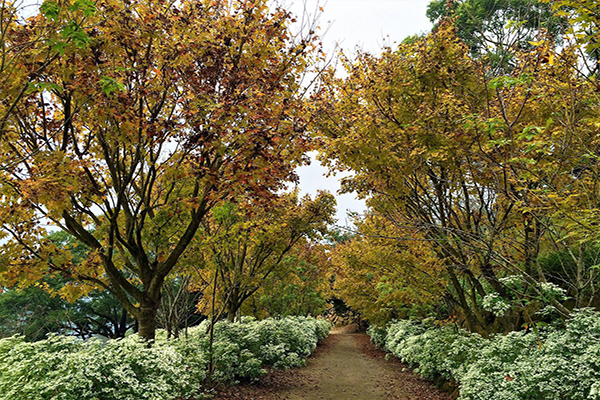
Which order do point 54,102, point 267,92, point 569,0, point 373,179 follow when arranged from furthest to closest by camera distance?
point 373,179, point 54,102, point 267,92, point 569,0

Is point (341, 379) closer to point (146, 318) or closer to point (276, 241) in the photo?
point (276, 241)

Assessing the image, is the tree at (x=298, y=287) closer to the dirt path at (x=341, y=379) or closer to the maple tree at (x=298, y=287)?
the maple tree at (x=298, y=287)

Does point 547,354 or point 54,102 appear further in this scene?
point 54,102

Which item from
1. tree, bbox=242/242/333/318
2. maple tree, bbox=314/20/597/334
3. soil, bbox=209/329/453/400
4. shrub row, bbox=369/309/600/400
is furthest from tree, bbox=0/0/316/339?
tree, bbox=242/242/333/318

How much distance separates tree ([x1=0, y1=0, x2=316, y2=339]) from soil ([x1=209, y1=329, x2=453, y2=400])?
379cm

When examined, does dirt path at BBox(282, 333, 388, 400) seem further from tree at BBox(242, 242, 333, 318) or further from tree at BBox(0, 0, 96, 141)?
tree at BBox(0, 0, 96, 141)

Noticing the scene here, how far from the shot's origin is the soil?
8586 mm

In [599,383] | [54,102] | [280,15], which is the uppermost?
[280,15]

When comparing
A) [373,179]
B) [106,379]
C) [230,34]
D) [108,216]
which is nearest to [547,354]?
[373,179]

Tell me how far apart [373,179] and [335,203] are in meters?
5.72

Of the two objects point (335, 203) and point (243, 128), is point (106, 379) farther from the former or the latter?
point (335, 203)

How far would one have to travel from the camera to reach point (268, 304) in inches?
690

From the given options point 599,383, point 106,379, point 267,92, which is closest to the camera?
point 599,383

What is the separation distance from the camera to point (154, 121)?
207 inches
